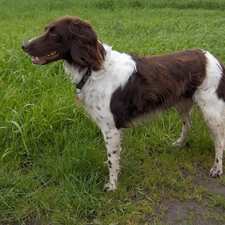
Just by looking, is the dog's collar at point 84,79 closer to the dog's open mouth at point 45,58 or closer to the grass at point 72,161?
the dog's open mouth at point 45,58

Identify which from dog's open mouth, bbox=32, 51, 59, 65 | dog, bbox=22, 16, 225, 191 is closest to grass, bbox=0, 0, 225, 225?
dog, bbox=22, 16, 225, 191

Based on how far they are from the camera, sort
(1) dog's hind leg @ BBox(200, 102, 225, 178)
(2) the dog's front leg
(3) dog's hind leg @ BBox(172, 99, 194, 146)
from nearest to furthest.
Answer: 1. (2) the dog's front leg
2. (1) dog's hind leg @ BBox(200, 102, 225, 178)
3. (3) dog's hind leg @ BBox(172, 99, 194, 146)

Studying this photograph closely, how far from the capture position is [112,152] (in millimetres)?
3031

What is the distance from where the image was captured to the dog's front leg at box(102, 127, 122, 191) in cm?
296

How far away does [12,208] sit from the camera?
2.74m

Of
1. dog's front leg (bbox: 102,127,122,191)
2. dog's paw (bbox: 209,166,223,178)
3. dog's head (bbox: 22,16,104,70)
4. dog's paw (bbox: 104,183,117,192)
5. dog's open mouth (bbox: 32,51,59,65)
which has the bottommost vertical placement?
dog's paw (bbox: 209,166,223,178)

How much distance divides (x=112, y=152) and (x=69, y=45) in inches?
38.9

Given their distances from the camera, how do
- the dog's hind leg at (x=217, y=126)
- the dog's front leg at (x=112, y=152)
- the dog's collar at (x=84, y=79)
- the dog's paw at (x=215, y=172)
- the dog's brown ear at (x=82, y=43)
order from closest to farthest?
the dog's brown ear at (x=82, y=43)
the dog's collar at (x=84, y=79)
the dog's front leg at (x=112, y=152)
the dog's hind leg at (x=217, y=126)
the dog's paw at (x=215, y=172)

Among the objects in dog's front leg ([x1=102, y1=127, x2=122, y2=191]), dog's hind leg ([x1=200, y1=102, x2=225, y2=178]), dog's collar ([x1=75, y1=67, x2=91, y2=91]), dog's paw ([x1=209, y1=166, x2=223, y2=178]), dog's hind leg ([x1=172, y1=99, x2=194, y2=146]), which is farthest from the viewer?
dog's hind leg ([x1=172, y1=99, x2=194, y2=146])

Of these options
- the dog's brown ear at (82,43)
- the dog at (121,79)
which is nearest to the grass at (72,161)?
the dog at (121,79)

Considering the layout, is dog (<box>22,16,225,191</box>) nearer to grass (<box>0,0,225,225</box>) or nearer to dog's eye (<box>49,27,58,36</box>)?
dog's eye (<box>49,27,58,36</box>)

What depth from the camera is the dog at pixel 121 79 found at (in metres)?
2.73

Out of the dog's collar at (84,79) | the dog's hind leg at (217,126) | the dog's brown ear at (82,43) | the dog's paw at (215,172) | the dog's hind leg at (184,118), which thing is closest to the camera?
the dog's brown ear at (82,43)

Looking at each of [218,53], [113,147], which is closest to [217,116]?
[113,147]
